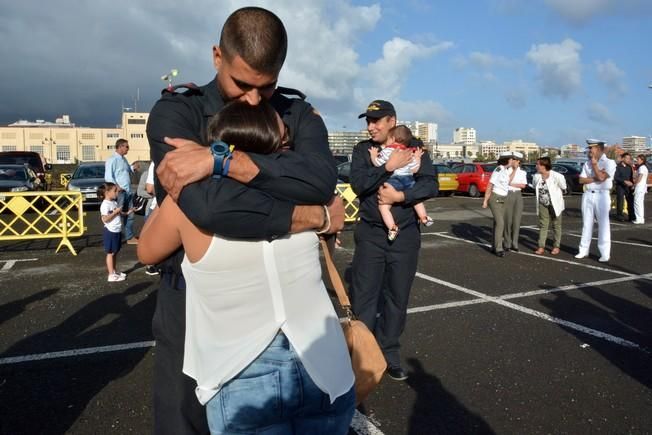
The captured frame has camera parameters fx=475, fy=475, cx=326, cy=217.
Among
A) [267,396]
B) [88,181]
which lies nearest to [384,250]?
[267,396]

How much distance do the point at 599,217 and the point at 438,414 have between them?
23.0 ft


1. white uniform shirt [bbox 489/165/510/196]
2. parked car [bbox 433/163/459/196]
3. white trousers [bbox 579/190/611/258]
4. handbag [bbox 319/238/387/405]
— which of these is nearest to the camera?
handbag [bbox 319/238/387/405]

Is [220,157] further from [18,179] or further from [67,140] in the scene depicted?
[67,140]

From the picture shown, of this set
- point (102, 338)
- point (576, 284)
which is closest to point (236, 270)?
point (102, 338)

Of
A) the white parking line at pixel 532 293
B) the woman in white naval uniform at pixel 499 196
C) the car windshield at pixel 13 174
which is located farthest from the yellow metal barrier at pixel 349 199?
the car windshield at pixel 13 174

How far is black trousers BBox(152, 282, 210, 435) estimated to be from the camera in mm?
1730

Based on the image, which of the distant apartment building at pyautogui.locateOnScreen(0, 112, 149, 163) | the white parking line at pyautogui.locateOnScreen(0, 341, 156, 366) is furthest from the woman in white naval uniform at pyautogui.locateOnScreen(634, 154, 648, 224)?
the distant apartment building at pyautogui.locateOnScreen(0, 112, 149, 163)

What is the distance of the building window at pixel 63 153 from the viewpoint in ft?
339

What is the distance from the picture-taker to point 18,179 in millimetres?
16438

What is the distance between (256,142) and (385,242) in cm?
254

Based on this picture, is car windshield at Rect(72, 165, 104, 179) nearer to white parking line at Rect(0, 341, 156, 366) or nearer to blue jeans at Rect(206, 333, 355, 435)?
white parking line at Rect(0, 341, 156, 366)

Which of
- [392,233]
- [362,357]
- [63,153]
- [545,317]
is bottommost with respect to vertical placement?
[545,317]

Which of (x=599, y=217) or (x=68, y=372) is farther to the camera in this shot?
(x=599, y=217)

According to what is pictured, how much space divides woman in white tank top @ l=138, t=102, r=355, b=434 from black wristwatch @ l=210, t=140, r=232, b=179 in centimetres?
9
